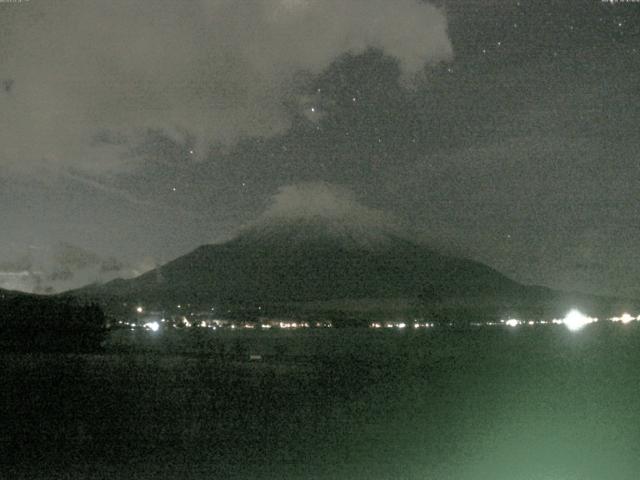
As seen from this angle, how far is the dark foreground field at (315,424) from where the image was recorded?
1484 centimetres

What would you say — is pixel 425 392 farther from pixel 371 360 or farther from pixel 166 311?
pixel 166 311

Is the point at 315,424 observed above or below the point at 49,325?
below

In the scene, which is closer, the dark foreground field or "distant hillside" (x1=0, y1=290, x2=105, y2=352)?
the dark foreground field

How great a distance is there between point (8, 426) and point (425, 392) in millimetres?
12942

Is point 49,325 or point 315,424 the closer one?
point 315,424

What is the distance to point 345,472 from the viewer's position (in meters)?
14.5

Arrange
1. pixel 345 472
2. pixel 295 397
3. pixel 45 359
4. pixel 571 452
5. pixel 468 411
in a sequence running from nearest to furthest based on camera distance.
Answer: pixel 345 472 → pixel 571 452 → pixel 468 411 → pixel 295 397 → pixel 45 359

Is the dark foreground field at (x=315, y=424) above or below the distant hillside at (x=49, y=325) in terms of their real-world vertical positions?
below

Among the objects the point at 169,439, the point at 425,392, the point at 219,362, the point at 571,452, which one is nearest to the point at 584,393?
the point at 425,392

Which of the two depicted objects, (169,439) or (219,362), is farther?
(219,362)

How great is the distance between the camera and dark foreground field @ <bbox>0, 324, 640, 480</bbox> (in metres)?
14.8

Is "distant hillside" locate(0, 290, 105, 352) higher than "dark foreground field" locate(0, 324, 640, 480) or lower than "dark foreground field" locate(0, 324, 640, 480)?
higher

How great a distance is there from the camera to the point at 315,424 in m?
20.4

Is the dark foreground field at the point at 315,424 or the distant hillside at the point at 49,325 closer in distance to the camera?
the dark foreground field at the point at 315,424
